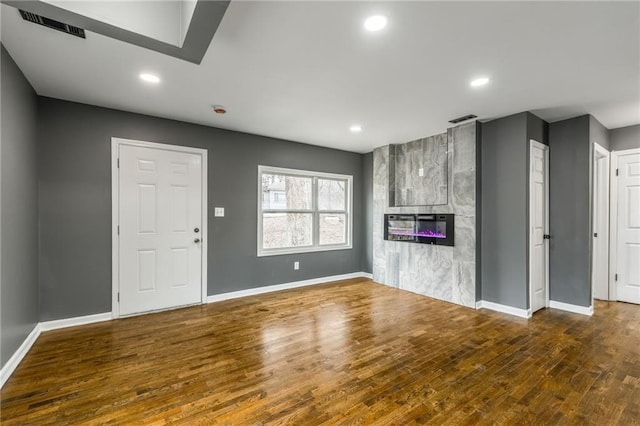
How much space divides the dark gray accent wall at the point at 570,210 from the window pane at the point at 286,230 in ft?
11.7

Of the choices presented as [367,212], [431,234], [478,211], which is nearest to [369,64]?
[478,211]

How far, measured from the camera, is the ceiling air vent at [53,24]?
1845 mm

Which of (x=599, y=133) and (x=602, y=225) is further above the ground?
(x=599, y=133)

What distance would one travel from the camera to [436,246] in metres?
4.40

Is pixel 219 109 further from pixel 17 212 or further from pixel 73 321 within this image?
pixel 73 321

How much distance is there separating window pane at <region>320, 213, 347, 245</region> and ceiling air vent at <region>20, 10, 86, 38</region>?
3.98 metres

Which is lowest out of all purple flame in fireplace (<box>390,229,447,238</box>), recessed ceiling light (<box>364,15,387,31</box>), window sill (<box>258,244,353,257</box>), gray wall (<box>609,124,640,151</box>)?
window sill (<box>258,244,353,257</box>)

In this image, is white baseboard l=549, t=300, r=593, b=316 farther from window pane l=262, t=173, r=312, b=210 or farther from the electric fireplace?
window pane l=262, t=173, r=312, b=210

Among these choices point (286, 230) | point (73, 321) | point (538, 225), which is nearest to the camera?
point (73, 321)

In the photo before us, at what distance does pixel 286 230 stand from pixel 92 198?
2622 mm

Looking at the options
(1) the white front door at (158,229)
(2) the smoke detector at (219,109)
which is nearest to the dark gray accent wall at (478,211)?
(2) the smoke detector at (219,109)

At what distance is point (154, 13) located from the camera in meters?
1.93

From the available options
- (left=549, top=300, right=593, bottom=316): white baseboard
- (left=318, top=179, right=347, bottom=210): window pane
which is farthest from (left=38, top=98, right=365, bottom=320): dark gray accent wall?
(left=549, top=300, right=593, bottom=316): white baseboard

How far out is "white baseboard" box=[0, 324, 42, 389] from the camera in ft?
7.04
